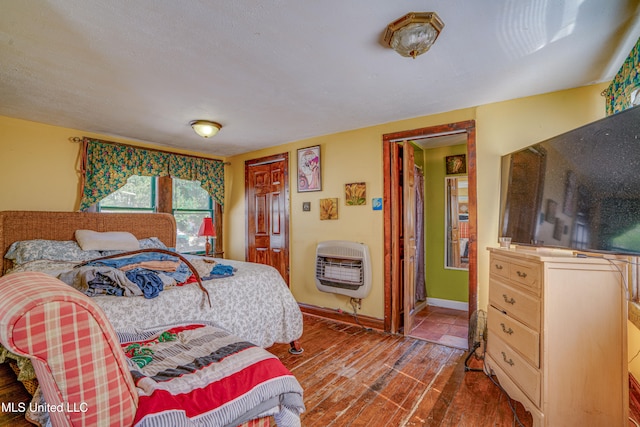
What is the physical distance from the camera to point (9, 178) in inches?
122

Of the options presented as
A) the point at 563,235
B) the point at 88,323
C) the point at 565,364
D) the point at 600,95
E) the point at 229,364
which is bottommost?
the point at 565,364

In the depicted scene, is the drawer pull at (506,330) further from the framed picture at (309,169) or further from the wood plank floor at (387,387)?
the framed picture at (309,169)

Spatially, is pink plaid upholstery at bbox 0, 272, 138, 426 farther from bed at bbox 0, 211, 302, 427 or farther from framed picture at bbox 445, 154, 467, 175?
framed picture at bbox 445, 154, 467, 175

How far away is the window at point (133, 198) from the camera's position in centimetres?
384

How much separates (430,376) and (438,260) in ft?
7.30

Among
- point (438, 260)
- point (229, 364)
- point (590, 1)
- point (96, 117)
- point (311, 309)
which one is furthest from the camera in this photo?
→ point (438, 260)

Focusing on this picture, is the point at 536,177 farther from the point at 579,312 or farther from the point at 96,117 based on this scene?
the point at 96,117

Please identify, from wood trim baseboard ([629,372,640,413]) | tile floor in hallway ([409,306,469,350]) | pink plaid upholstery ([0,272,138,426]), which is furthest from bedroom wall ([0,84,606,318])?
pink plaid upholstery ([0,272,138,426])

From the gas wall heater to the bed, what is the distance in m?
0.83

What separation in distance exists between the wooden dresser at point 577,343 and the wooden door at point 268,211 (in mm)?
3053

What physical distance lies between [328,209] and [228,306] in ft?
6.26

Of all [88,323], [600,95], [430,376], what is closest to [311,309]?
[430,376]

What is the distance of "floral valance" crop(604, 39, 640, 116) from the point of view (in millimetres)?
1689

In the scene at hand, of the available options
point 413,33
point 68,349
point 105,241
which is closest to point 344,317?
point 105,241
